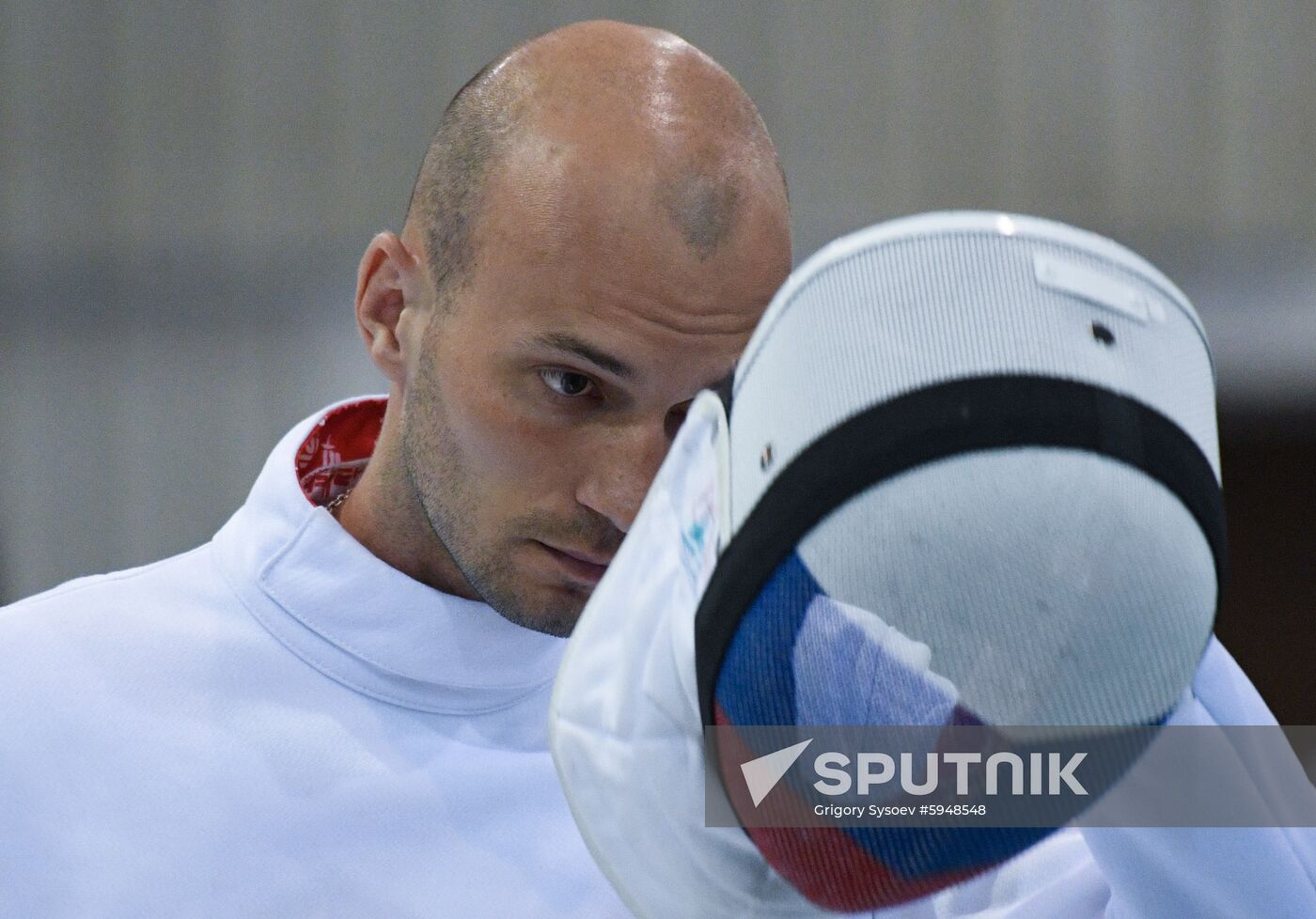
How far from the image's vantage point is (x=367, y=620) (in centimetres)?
108

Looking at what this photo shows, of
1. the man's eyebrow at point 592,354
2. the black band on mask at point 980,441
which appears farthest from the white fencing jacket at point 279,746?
the black band on mask at point 980,441

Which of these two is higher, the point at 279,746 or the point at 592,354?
the point at 592,354

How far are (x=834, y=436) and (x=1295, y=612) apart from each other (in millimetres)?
2567

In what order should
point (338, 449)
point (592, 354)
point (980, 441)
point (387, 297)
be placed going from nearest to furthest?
point (980, 441) < point (592, 354) < point (387, 297) < point (338, 449)

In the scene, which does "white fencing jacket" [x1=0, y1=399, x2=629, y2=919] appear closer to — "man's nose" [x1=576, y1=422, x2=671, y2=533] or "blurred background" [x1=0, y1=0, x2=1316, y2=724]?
"man's nose" [x1=576, y1=422, x2=671, y2=533]

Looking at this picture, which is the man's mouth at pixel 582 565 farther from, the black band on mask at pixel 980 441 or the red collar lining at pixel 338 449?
the black band on mask at pixel 980 441

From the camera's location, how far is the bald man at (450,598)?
976mm

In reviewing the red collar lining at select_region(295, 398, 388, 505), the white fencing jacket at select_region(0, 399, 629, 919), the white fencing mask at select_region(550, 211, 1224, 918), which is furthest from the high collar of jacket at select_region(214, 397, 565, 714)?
the white fencing mask at select_region(550, 211, 1224, 918)

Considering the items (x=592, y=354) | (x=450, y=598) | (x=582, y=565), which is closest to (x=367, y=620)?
(x=450, y=598)

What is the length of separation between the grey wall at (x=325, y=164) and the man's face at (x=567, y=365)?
78.4 inches

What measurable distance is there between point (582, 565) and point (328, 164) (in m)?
2.28

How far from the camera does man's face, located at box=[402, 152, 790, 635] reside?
1002 mm

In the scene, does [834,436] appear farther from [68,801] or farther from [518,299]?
[68,801]

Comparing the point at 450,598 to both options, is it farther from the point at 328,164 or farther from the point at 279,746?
the point at 328,164
